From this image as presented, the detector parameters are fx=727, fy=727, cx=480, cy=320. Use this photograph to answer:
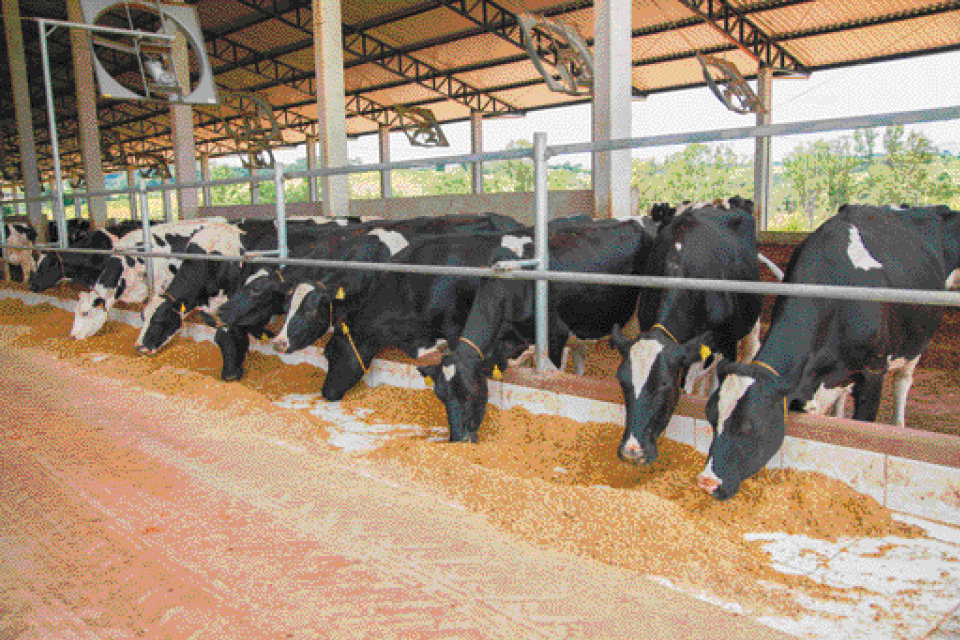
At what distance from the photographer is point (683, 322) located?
439 cm

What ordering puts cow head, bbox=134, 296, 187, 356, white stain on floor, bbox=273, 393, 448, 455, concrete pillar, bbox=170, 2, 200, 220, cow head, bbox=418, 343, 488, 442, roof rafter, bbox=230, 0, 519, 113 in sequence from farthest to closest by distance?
roof rafter, bbox=230, 0, 519, 113 < concrete pillar, bbox=170, 2, 200, 220 < cow head, bbox=134, 296, 187, 356 < white stain on floor, bbox=273, 393, 448, 455 < cow head, bbox=418, 343, 488, 442

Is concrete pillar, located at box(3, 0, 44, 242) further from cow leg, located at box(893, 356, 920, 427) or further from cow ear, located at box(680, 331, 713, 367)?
cow leg, located at box(893, 356, 920, 427)

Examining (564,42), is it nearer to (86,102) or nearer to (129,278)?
(129,278)

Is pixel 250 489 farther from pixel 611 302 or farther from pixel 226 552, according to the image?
pixel 611 302

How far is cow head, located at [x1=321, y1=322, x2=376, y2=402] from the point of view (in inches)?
228

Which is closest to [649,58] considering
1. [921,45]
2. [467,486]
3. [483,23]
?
[483,23]

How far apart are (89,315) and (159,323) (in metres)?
1.74

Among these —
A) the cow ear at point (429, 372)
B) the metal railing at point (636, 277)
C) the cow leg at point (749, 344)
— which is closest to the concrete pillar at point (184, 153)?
the metal railing at point (636, 277)

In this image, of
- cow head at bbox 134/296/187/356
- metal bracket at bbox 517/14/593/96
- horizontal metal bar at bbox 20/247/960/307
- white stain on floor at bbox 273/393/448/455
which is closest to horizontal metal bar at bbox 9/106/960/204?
horizontal metal bar at bbox 20/247/960/307

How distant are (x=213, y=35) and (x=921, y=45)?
18105 mm

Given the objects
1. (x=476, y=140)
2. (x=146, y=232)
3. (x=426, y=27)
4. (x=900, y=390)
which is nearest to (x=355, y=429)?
(x=900, y=390)

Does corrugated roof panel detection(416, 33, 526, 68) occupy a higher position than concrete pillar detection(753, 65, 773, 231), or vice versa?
Result: corrugated roof panel detection(416, 33, 526, 68)

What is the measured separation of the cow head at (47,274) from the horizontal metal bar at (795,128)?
10.5 meters

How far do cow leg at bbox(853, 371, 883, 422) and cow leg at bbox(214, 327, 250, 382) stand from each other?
16.2 feet
